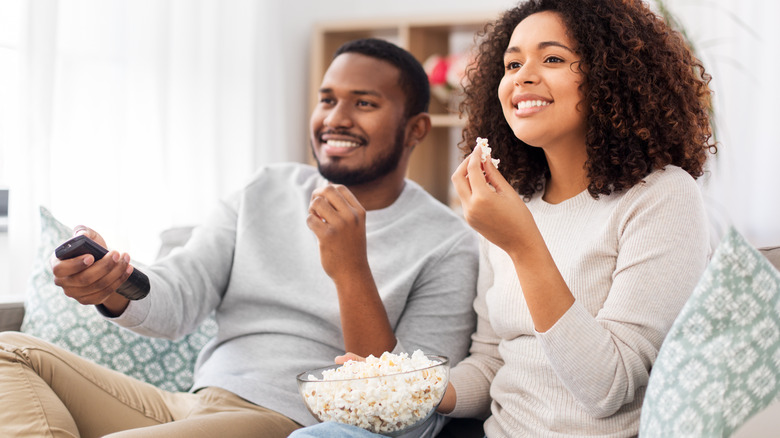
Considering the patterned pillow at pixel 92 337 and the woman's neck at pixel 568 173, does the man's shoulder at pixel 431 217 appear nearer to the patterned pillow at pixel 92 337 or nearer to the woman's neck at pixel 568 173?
the woman's neck at pixel 568 173

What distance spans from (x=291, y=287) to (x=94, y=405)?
1.36 ft

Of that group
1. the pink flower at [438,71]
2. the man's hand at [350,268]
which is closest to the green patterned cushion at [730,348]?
the man's hand at [350,268]

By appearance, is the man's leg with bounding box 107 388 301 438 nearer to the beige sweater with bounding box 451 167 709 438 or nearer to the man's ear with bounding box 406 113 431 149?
the beige sweater with bounding box 451 167 709 438

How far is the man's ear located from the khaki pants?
0.67 metres

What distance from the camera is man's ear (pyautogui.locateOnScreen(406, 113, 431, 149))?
1.72 meters

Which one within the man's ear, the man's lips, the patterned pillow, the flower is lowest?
the patterned pillow

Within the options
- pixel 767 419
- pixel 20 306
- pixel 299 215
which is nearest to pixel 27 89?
pixel 20 306

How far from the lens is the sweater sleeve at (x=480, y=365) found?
1313 mm

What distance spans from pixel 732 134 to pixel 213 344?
233 centimetres

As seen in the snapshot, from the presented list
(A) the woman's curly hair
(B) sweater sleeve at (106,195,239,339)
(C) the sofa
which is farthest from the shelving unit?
(C) the sofa

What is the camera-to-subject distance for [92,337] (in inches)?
63.5

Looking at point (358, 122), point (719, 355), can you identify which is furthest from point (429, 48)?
point (719, 355)

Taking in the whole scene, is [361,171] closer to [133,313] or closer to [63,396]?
[133,313]

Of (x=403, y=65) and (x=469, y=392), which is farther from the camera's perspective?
(x=403, y=65)
